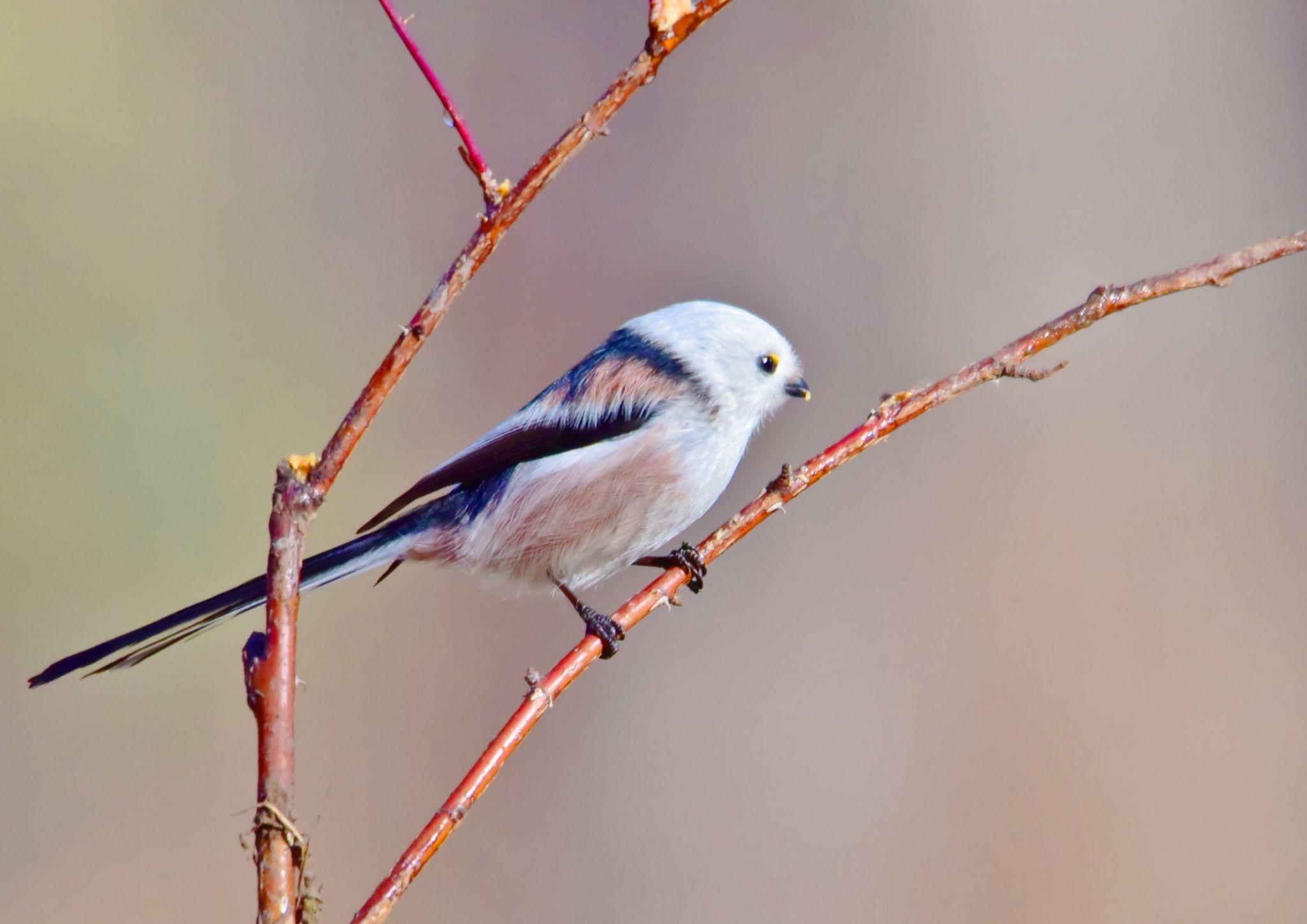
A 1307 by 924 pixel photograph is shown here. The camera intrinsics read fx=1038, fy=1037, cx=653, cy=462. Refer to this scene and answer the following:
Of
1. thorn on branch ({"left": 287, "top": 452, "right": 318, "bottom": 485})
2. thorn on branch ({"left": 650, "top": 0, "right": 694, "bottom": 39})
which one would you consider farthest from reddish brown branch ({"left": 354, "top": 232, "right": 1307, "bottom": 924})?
thorn on branch ({"left": 650, "top": 0, "right": 694, "bottom": 39})

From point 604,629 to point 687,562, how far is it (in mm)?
146

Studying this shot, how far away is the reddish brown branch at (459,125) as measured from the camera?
28.3 inches

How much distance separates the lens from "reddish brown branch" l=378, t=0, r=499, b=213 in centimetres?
72

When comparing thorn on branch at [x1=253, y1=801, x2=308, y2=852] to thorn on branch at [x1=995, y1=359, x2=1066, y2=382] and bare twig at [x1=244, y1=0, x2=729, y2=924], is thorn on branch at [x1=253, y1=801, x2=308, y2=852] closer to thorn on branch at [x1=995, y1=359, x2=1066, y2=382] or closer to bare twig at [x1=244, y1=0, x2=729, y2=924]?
bare twig at [x1=244, y1=0, x2=729, y2=924]

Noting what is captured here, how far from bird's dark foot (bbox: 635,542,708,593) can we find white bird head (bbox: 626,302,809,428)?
9.2 inches

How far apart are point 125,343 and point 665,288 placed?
144cm

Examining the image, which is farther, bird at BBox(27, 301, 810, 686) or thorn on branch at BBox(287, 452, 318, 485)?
bird at BBox(27, 301, 810, 686)

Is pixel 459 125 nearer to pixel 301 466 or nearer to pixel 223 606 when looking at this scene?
pixel 301 466

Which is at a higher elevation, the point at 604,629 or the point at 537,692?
the point at 604,629

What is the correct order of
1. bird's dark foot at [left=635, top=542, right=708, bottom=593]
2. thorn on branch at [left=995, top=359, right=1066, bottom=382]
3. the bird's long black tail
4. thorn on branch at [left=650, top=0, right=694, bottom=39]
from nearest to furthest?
thorn on branch at [left=650, top=0, right=694, bottom=39]
the bird's long black tail
thorn on branch at [left=995, top=359, right=1066, bottom=382]
bird's dark foot at [left=635, top=542, right=708, bottom=593]

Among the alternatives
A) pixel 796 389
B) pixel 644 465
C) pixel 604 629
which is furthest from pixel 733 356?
pixel 604 629

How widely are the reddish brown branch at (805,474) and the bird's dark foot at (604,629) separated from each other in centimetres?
2

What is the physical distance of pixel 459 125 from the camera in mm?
739

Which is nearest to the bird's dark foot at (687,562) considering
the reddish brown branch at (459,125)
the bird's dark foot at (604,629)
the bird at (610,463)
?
the bird at (610,463)
